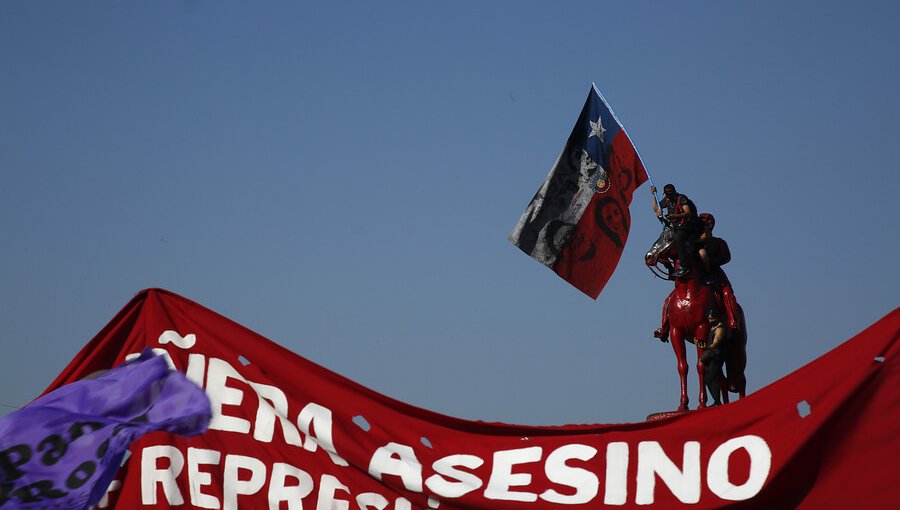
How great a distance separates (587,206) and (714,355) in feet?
7.68

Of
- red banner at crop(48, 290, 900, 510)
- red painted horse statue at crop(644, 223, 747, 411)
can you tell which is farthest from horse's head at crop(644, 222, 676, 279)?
red banner at crop(48, 290, 900, 510)

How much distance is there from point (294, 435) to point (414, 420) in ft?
3.40

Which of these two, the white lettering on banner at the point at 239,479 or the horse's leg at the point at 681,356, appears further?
the horse's leg at the point at 681,356

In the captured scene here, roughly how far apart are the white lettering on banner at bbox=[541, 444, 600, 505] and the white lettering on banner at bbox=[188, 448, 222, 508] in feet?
9.08

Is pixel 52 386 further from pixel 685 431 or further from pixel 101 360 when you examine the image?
pixel 685 431

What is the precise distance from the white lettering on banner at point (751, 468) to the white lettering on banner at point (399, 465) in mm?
2390

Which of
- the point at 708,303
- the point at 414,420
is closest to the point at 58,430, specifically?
the point at 414,420

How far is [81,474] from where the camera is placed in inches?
399

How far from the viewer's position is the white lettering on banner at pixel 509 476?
10000 millimetres

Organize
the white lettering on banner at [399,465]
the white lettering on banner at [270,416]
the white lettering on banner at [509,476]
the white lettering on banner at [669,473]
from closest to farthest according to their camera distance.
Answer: the white lettering on banner at [669,473] → the white lettering on banner at [509,476] → the white lettering on banner at [399,465] → the white lettering on banner at [270,416]

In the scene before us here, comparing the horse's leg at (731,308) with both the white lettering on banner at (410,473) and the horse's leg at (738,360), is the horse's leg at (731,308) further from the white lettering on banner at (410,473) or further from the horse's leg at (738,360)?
the white lettering on banner at (410,473)

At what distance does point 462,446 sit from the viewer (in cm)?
1031

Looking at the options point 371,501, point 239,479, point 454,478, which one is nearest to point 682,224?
point 454,478

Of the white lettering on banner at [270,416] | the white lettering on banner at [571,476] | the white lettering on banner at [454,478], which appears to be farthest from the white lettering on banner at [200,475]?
the white lettering on banner at [571,476]
